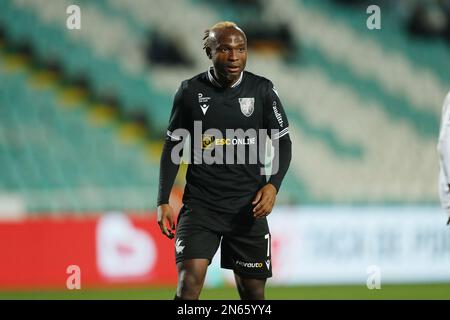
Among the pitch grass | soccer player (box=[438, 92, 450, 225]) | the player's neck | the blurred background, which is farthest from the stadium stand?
the player's neck

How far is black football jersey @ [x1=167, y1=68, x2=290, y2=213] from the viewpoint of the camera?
426cm

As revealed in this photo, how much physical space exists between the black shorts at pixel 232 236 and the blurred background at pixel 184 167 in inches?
124

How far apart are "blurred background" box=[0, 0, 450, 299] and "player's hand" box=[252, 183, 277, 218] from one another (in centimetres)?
338

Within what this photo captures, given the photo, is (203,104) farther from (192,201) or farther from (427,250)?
(427,250)

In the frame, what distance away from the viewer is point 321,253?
25.7 feet

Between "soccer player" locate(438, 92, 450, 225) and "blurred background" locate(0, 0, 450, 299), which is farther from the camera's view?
"blurred background" locate(0, 0, 450, 299)

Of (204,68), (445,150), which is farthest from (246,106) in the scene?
(204,68)

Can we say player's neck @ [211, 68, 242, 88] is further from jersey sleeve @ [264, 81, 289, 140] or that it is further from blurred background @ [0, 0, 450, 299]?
blurred background @ [0, 0, 450, 299]

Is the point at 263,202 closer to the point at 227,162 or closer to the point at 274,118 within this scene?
the point at 227,162

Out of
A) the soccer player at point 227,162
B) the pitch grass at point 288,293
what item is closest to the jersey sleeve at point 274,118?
the soccer player at point 227,162

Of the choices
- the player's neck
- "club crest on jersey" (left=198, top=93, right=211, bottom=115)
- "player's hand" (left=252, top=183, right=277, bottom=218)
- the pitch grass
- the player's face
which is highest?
the player's face

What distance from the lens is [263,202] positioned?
4.09 metres
